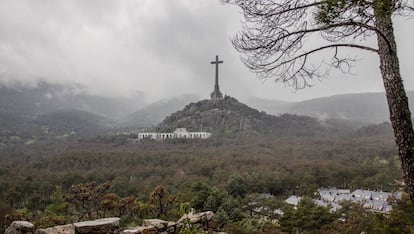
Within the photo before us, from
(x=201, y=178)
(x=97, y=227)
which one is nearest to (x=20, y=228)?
(x=97, y=227)

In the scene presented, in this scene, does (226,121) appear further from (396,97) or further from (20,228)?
(396,97)

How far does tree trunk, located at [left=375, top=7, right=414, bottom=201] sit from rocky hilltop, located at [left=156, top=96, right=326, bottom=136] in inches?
2603

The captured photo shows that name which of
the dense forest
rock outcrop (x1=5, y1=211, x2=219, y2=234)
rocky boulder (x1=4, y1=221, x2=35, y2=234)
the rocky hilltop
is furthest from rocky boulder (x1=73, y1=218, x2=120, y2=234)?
the rocky hilltop

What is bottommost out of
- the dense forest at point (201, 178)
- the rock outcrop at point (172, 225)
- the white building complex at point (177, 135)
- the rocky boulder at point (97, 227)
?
the dense forest at point (201, 178)

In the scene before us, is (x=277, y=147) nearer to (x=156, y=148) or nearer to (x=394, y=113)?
(x=156, y=148)

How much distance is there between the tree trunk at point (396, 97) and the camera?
2799 mm

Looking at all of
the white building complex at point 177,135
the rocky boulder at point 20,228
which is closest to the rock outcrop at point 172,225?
the rocky boulder at point 20,228

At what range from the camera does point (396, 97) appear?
9.43 feet

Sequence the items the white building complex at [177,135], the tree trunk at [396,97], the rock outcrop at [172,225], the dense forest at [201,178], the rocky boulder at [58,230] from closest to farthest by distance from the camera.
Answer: the tree trunk at [396,97]
the rocky boulder at [58,230]
the rock outcrop at [172,225]
the dense forest at [201,178]
the white building complex at [177,135]

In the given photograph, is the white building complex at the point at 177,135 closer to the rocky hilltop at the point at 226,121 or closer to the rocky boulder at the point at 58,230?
the rocky hilltop at the point at 226,121

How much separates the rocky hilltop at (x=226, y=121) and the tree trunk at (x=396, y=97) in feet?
217

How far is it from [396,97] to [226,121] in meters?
69.8

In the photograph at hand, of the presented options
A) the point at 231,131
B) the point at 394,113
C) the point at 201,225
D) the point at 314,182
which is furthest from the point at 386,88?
the point at 231,131

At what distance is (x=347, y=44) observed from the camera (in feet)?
9.49
